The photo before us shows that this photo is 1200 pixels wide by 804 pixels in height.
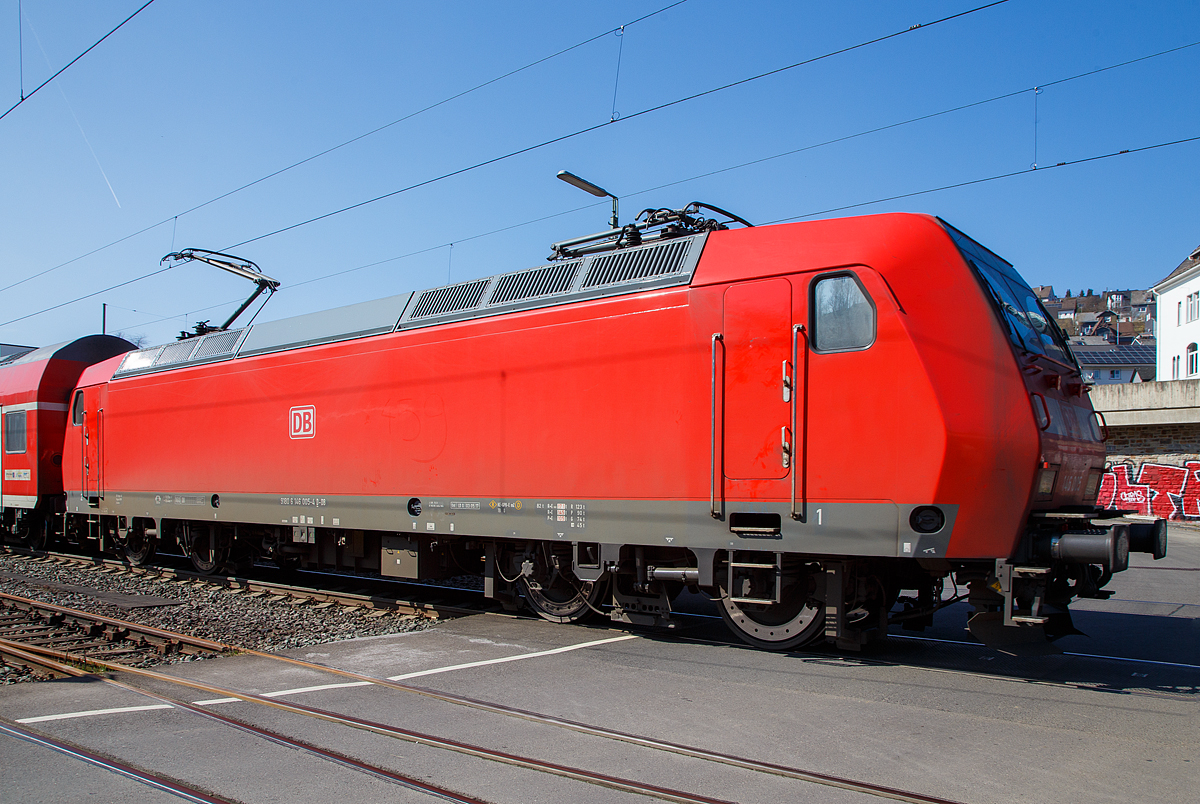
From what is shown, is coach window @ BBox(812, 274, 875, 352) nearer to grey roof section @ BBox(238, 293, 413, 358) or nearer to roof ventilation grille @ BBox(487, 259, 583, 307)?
roof ventilation grille @ BBox(487, 259, 583, 307)

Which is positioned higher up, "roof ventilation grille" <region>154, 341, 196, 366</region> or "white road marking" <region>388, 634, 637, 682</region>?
"roof ventilation grille" <region>154, 341, 196, 366</region>

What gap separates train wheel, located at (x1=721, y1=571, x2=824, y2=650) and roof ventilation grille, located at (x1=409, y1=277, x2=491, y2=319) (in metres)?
4.27

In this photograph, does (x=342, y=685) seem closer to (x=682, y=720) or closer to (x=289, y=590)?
(x=682, y=720)

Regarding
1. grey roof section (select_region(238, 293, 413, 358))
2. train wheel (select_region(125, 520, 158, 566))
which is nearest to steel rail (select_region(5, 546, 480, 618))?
train wheel (select_region(125, 520, 158, 566))

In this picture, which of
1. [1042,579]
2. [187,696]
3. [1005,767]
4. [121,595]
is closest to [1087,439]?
[1042,579]

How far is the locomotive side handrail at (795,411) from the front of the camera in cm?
651

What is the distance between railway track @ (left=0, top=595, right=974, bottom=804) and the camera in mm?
4328

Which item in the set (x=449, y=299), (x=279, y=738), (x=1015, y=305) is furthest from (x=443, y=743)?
(x=1015, y=305)

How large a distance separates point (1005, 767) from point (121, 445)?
47.1 ft

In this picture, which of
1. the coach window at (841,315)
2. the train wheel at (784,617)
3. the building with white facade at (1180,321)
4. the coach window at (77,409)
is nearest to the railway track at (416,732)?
the train wheel at (784,617)

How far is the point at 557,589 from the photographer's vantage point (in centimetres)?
897

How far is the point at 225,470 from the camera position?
12.1 metres

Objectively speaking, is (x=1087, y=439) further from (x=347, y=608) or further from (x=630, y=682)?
(x=347, y=608)

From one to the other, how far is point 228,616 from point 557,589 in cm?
421
